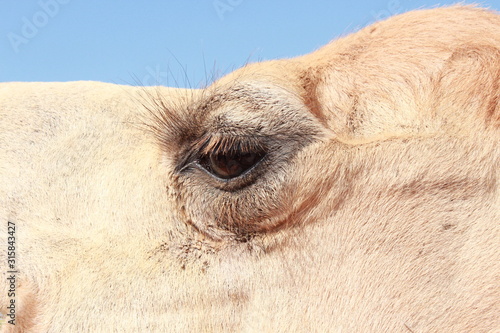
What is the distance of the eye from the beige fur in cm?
3

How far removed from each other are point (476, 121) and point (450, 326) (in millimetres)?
772

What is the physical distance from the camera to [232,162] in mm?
2496

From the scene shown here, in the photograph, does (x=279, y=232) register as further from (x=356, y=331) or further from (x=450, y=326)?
(x=450, y=326)

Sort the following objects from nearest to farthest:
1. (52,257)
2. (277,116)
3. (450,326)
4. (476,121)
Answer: (450,326) → (476,121) → (277,116) → (52,257)

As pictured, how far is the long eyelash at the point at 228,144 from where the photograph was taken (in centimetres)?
246

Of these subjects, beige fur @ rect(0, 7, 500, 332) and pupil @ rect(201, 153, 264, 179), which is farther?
pupil @ rect(201, 153, 264, 179)

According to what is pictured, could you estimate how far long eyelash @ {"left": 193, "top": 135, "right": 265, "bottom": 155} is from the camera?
2.46 metres

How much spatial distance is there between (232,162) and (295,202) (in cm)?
34

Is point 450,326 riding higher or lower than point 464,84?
lower

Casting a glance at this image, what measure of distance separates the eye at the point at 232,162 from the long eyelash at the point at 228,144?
14 millimetres

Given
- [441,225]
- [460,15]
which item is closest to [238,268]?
[441,225]

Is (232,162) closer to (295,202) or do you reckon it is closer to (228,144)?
(228,144)

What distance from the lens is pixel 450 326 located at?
2.06 meters

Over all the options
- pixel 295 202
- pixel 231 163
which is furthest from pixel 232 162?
pixel 295 202
